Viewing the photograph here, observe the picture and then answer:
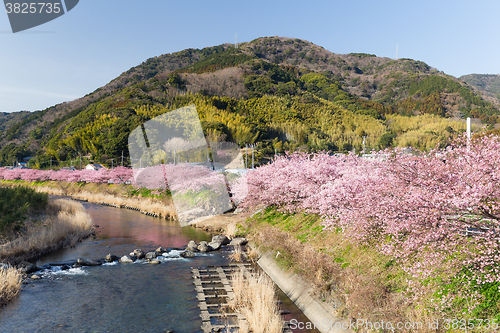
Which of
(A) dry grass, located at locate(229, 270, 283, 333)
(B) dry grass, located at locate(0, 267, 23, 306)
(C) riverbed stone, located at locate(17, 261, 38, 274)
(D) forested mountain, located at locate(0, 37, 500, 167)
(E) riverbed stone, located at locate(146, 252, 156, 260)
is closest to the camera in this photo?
(A) dry grass, located at locate(229, 270, 283, 333)

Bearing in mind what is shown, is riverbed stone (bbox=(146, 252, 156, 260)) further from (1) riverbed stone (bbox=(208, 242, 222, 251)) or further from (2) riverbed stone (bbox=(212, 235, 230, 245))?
(2) riverbed stone (bbox=(212, 235, 230, 245))

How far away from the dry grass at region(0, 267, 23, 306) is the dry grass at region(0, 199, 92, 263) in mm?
4237

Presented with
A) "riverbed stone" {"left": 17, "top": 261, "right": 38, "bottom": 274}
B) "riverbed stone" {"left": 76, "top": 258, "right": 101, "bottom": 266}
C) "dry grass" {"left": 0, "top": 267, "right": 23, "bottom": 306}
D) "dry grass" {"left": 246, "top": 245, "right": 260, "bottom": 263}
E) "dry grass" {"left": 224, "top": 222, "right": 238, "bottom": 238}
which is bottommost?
"dry grass" {"left": 224, "top": 222, "right": 238, "bottom": 238}

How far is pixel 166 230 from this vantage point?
28.9 metres

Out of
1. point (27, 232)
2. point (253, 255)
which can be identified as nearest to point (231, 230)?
point (253, 255)

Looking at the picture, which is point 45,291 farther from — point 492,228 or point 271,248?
point 492,228

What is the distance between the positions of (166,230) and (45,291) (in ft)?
48.5

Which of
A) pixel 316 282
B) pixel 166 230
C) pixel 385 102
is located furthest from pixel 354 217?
pixel 385 102

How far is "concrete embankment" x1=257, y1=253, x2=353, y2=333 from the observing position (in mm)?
10228

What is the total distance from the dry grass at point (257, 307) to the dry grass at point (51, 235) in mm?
12514

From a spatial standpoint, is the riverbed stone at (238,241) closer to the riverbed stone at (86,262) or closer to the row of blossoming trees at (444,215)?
the riverbed stone at (86,262)

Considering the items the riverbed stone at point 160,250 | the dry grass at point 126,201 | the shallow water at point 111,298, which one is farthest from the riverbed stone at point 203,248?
the dry grass at point 126,201

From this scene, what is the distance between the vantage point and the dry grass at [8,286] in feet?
41.5

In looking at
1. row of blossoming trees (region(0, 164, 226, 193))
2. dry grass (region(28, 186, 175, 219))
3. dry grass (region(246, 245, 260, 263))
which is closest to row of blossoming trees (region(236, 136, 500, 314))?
dry grass (region(246, 245, 260, 263))
